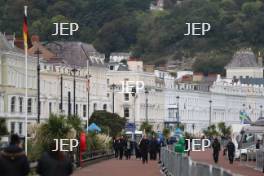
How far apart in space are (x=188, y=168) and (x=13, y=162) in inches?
294

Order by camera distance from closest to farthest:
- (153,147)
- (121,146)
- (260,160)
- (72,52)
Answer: (260,160), (153,147), (121,146), (72,52)

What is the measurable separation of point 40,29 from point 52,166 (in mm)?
141953

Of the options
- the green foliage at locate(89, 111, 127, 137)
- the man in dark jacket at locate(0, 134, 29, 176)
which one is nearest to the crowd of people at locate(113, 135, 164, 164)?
the green foliage at locate(89, 111, 127, 137)

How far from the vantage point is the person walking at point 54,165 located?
2138cm

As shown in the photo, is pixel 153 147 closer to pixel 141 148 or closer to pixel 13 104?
pixel 141 148

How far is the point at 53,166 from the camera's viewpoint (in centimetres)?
2138

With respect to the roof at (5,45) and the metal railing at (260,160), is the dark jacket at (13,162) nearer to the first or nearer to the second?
the metal railing at (260,160)

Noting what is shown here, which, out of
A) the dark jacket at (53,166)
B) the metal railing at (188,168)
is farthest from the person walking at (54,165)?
the metal railing at (188,168)

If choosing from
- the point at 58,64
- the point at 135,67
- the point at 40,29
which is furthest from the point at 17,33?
the point at 58,64

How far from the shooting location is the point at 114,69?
448ft

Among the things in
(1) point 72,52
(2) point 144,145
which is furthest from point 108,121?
(2) point 144,145

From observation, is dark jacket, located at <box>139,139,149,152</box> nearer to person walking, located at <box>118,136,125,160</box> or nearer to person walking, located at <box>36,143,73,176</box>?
person walking, located at <box>118,136,125,160</box>

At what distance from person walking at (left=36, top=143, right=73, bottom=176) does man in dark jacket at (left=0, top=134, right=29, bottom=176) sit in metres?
0.35

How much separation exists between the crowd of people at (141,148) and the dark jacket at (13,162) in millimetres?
33231
